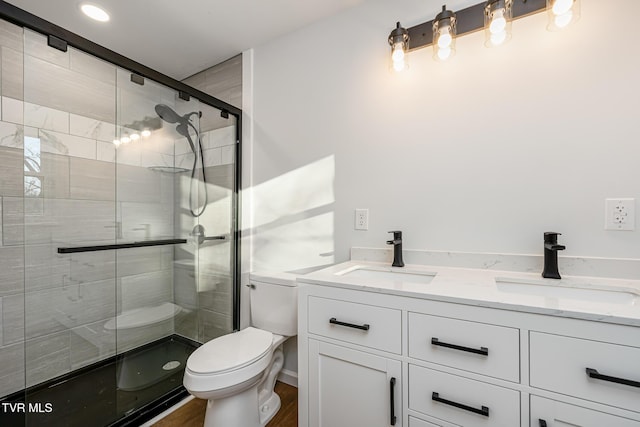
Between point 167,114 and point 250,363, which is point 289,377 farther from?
point 167,114

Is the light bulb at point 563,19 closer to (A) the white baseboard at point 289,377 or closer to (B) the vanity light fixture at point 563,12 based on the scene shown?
(B) the vanity light fixture at point 563,12

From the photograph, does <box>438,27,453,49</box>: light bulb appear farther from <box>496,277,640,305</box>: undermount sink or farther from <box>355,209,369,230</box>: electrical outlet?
<box>496,277,640,305</box>: undermount sink

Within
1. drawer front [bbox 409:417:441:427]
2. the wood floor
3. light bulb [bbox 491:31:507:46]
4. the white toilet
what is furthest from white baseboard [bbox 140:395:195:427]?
light bulb [bbox 491:31:507:46]

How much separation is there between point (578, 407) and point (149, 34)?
2.85 metres

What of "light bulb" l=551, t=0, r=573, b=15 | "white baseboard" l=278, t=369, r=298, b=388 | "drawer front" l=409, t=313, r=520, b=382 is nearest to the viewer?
"drawer front" l=409, t=313, r=520, b=382

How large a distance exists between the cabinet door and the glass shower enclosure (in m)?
1.10

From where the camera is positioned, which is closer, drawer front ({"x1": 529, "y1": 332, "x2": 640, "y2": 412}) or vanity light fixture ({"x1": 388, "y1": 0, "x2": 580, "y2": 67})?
drawer front ({"x1": 529, "y1": 332, "x2": 640, "y2": 412})

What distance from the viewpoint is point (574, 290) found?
1022 mm

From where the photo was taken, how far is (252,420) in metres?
1.34

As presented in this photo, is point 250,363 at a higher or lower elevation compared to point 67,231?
lower

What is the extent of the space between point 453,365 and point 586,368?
332 mm

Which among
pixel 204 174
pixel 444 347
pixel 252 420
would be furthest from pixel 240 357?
pixel 204 174

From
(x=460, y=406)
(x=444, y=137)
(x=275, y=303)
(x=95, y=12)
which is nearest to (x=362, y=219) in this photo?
(x=444, y=137)

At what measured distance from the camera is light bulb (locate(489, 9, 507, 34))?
3.80 feet
